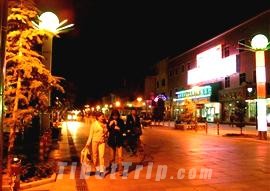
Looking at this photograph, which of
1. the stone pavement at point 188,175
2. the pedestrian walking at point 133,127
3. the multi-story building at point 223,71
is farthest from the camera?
the multi-story building at point 223,71

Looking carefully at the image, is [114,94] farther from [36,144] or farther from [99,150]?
[99,150]

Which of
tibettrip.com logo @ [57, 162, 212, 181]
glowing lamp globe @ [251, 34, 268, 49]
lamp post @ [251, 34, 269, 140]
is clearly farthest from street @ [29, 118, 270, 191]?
glowing lamp globe @ [251, 34, 268, 49]

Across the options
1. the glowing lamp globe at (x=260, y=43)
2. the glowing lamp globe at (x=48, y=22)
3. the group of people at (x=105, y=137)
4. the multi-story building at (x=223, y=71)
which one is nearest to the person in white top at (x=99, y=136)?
the group of people at (x=105, y=137)

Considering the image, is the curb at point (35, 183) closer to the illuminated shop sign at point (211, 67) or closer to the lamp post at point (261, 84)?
the lamp post at point (261, 84)

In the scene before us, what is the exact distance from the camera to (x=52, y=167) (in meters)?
13.0

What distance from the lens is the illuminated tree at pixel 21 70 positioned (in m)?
11.1

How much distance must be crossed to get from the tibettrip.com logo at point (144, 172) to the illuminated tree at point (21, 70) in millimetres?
2128

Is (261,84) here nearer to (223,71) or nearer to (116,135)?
(116,135)

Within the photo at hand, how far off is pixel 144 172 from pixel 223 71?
41.6 meters

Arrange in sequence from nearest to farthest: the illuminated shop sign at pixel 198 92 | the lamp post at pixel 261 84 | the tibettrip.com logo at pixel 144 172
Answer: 1. the tibettrip.com logo at pixel 144 172
2. the lamp post at pixel 261 84
3. the illuminated shop sign at pixel 198 92

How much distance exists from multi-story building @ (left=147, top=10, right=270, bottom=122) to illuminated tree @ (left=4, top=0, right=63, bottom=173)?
1248 inches

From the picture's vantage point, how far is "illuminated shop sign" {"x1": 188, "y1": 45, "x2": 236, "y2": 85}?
169 feet

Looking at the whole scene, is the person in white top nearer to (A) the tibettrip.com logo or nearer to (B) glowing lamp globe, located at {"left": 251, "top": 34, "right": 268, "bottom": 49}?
(A) the tibettrip.com logo

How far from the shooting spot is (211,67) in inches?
2210
